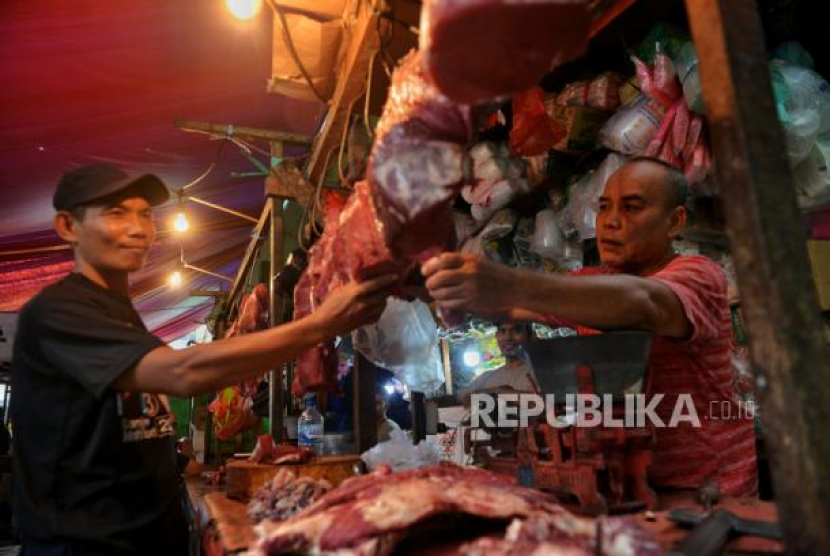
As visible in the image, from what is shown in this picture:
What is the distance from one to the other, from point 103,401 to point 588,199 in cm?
325

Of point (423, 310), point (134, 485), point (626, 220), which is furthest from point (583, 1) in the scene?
point (423, 310)

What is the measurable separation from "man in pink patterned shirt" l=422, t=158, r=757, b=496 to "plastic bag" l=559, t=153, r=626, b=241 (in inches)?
36.1

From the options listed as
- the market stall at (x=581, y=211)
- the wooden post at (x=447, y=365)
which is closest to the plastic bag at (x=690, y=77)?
the market stall at (x=581, y=211)

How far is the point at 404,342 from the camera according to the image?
4.03 metres

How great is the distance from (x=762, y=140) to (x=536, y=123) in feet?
7.83

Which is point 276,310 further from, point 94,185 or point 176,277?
point 176,277

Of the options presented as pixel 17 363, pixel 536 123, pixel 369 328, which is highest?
pixel 536 123

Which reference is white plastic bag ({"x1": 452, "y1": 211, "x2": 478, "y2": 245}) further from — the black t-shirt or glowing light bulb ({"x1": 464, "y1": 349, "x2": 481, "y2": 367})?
glowing light bulb ({"x1": 464, "y1": 349, "x2": 481, "y2": 367})

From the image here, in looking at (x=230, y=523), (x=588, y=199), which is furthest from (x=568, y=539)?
(x=588, y=199)

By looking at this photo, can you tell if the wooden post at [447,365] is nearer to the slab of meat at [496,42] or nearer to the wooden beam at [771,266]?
the slab of meat at [496,42]

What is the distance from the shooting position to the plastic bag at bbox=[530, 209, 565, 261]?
4.43 m

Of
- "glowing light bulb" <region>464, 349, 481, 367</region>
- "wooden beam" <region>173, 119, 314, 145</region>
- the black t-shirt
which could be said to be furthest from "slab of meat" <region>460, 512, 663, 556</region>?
"glowing light bulb" <region>464, 349, 481, 367</region>

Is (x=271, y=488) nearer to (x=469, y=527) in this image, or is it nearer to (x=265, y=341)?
(x=265, y=341)

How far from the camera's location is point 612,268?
285 centimetres
